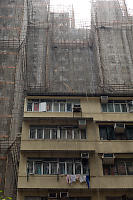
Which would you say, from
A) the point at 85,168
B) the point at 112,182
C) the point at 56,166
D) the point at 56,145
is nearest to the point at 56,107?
the point at 56,145

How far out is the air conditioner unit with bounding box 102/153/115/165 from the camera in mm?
14523

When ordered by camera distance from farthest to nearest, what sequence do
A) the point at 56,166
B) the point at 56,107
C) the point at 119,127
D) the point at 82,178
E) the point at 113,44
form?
1. the point at 113,44
2. the point at 56,107
3. the point at 119,127
4. the point at 56,166
5. the point at 82,178

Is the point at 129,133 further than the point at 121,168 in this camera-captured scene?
Yes

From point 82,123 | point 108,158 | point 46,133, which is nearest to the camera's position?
point 108,158

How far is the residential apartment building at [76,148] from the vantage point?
1398cm

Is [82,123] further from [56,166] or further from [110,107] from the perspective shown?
[56,166]

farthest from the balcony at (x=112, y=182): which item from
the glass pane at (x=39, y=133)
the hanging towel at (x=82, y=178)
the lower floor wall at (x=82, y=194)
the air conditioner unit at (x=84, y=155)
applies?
the glass pane at (x=39, y=133)

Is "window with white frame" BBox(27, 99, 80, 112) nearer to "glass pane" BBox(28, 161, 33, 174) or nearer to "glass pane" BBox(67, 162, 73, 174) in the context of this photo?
"glass pane" BBox(28, 161, 33, 174)

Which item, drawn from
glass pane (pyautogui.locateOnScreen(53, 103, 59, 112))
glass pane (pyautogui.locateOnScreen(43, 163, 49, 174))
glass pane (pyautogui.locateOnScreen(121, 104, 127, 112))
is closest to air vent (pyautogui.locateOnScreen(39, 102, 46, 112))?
glass pane (pyautogui.locateOnScreen(53, 103, 59, 112))

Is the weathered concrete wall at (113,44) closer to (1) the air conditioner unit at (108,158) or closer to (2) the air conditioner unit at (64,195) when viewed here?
(1) the air conditioner unit at (108,158)

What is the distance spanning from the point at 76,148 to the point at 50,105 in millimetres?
3427

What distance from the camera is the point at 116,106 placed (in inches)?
663

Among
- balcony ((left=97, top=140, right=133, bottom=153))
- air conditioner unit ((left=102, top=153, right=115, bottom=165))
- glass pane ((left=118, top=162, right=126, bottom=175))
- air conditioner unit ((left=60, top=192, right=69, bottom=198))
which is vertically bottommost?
air conditioner unit ((left=60, top=192, right=69, bottom=198))

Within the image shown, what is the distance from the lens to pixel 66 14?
25.9m
